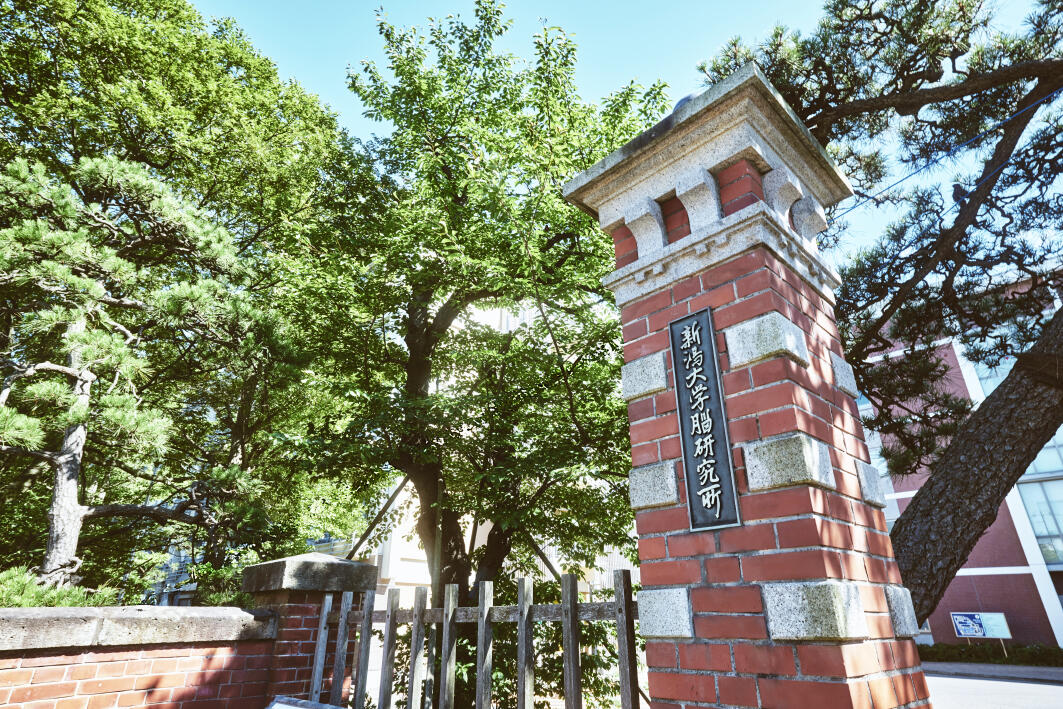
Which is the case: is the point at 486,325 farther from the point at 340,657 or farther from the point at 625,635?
the point at 625,635

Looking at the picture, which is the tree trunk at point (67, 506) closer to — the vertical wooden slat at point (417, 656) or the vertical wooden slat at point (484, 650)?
the vertical wooden slat at point (417, 656)

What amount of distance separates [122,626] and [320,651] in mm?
1423

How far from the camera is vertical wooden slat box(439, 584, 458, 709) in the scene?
11.1 ft

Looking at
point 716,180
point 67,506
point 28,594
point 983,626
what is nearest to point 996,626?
point 983,626

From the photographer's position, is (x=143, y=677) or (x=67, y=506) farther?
(x=67, y=506)

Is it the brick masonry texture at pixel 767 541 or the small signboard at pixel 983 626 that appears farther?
the small signboard at pixel 983 626

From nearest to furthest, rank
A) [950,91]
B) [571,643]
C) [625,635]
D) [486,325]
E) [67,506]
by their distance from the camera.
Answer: [625,635], [571,643], [950,91], [67,506], [486,325]

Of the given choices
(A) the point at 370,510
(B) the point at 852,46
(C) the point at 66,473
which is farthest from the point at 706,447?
(A) the point at 370,510

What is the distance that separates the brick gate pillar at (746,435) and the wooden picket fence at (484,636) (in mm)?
757

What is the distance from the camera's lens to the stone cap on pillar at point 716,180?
7.98ft

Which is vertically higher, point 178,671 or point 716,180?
point 716,180

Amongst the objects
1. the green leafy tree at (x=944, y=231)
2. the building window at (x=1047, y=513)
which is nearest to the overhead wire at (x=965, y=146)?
the green leafy tree at (x=944, y=231)

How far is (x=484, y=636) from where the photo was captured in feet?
11.2

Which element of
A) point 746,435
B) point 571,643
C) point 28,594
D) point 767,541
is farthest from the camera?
point 28,594
